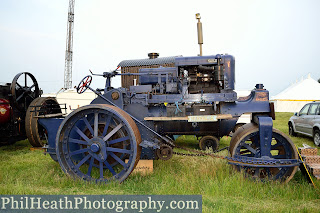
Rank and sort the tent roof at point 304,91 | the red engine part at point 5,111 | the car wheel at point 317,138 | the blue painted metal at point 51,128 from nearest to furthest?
the blue painted metal at point 51,128, the red engine part at point 5,111, the car wheel at point 317,138, the tent roof at point 304,91

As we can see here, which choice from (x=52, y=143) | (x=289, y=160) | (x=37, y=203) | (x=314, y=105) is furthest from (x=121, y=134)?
(x=314, y=105)

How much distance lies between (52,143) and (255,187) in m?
3.89

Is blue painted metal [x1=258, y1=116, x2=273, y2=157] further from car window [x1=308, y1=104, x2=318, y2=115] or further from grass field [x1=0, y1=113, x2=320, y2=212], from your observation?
car window [x1=308, y1=104, x2=318, y2=115]

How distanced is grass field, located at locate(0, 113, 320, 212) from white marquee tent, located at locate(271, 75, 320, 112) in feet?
66.8

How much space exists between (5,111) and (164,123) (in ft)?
18.7

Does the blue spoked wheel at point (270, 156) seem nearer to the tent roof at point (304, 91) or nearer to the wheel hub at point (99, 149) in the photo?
the wheel hub at point (99, 149)

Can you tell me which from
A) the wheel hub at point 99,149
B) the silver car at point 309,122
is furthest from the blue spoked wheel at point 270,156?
the silver car at point 309,122

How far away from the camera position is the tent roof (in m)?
22.3

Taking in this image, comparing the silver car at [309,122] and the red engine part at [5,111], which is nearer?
the red engine part at [5,111]

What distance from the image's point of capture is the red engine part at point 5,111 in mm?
7969

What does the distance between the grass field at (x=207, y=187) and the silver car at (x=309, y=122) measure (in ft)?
17.1

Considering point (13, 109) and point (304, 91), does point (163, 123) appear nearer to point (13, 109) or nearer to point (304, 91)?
point (13, 109)

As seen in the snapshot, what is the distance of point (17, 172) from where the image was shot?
5.61m

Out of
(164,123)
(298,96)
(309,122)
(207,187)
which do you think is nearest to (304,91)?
(298,96)
